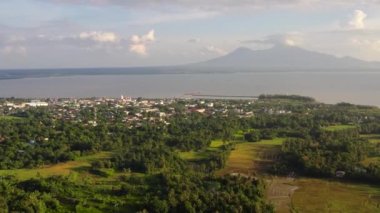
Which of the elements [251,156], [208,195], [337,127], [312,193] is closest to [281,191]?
[312,193]

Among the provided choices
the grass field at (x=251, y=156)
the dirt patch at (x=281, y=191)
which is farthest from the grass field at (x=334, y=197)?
the grass field at (x=251, y=156)

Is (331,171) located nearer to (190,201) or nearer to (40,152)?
(190,201)

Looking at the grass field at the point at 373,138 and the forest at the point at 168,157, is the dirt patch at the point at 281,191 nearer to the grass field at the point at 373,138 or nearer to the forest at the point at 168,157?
the forest at the point at 168,157

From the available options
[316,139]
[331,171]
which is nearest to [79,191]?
[331,171]

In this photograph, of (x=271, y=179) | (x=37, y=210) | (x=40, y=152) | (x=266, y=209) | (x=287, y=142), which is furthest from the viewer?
(x=287, y=142)

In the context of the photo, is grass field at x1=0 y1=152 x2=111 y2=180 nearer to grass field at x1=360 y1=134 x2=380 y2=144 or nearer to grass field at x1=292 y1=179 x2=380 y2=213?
grass field at x1=292 y1=179 x2=380 y2=213

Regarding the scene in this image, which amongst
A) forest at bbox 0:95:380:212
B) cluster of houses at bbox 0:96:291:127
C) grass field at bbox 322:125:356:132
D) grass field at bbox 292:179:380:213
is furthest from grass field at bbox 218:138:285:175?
cluster of houses at bbox 0:96:291:127
